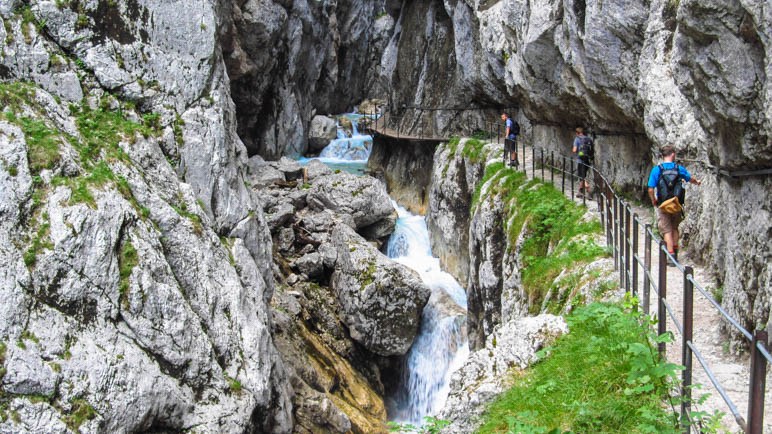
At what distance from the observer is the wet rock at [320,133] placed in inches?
1592

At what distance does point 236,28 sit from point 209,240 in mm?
19298

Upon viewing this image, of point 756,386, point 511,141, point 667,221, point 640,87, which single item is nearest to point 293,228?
point 511,141

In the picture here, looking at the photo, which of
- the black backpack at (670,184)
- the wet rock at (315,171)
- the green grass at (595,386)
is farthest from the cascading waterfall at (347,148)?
the green grass at (595,386)

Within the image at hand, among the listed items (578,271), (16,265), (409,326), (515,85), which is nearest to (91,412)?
(16,265)

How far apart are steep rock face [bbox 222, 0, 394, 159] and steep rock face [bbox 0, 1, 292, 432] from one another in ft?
43.8

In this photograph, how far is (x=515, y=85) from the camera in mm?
20484

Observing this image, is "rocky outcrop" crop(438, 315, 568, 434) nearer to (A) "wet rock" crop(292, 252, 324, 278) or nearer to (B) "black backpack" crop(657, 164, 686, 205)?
(B) "black backpack" crop(657, 164, 686, 205)

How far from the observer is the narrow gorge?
7129 millimetres

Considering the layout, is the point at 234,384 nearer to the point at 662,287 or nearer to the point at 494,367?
the point at 494,367

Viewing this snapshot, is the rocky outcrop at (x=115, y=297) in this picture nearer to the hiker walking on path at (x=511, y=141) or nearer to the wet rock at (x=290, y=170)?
the hiker walking on path at (x=511, y=141)

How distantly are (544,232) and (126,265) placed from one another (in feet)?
25.7

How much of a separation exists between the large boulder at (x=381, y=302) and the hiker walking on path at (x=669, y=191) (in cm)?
1061

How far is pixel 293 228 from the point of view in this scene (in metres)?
22.1

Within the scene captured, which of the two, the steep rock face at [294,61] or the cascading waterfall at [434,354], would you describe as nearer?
the cascading waterfall at [434,354]
